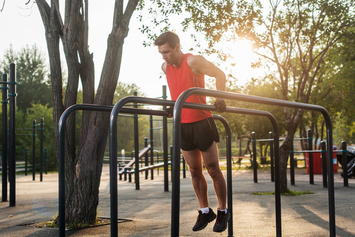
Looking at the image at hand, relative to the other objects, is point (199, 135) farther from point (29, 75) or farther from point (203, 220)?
point (29, 75)

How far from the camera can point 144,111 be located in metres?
2.60

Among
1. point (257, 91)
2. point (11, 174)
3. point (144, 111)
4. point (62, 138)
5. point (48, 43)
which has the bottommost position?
point (11, 174)

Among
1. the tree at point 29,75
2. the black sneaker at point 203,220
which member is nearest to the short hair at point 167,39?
the black sneaker at point 203,220

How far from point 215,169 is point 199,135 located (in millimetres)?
335

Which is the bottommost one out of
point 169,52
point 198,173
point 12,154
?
point 198,173

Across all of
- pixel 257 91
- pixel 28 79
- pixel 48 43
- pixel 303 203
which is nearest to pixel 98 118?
pixel 48 43

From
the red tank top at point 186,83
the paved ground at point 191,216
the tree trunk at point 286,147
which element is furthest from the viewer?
the tree trunk at point 286,147

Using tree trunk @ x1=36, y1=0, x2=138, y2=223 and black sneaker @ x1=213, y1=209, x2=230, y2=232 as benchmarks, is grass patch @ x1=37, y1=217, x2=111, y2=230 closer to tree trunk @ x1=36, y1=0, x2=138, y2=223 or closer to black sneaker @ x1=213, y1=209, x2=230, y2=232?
tree trunk @ x1=36, y1=0, x2=138, y2=223

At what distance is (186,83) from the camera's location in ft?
9.21

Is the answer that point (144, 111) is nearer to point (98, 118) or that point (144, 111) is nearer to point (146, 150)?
point (98, 118)

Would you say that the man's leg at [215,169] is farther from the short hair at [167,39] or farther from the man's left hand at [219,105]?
the short hair at [167,39]

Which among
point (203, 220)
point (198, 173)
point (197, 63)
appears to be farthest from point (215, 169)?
point (197, 63)

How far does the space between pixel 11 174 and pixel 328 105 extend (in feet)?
46.8

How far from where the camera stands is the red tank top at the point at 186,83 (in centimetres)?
280
